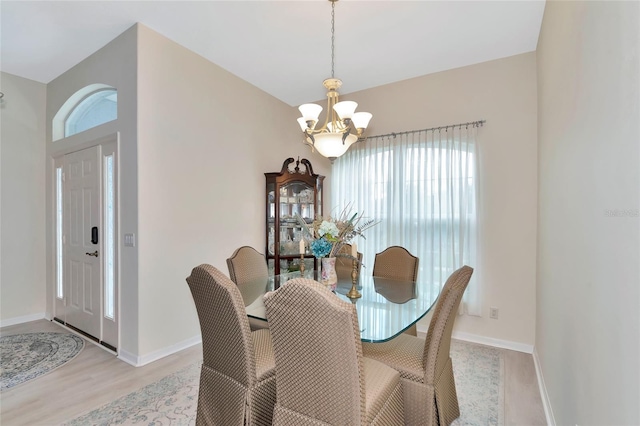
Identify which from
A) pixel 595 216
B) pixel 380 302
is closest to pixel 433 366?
pixel 380 302

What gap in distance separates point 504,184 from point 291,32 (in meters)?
2.51

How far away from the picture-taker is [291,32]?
2.76 m

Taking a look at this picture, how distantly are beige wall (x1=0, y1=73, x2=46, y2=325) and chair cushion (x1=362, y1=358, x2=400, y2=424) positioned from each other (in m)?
4.36

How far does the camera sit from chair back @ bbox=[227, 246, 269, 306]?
8.07ft

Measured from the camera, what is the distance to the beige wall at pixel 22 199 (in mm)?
3607

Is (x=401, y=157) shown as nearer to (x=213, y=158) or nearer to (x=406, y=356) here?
A: (x=213, y=158)

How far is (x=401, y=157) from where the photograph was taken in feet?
A: 12.0

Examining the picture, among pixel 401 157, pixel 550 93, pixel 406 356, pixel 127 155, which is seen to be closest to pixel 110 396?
pixel 127 155

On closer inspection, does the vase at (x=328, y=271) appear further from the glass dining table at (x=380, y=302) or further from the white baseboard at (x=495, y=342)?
the white baseboard at (x=495, y=342)

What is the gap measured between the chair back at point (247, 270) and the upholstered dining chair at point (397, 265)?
3.51 ft

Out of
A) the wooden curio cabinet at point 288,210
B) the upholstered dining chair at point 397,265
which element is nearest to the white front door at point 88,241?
the wooden curio cabinet at point 288,210

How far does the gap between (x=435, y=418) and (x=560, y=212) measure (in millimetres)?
1379

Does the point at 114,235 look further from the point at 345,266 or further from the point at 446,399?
the point at 446,399

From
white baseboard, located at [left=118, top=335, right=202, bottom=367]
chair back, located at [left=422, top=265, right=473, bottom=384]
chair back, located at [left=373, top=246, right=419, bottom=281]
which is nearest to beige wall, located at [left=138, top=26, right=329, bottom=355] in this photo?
white baseboard, located at [left=118, top=335, right=202, bottom=367]
